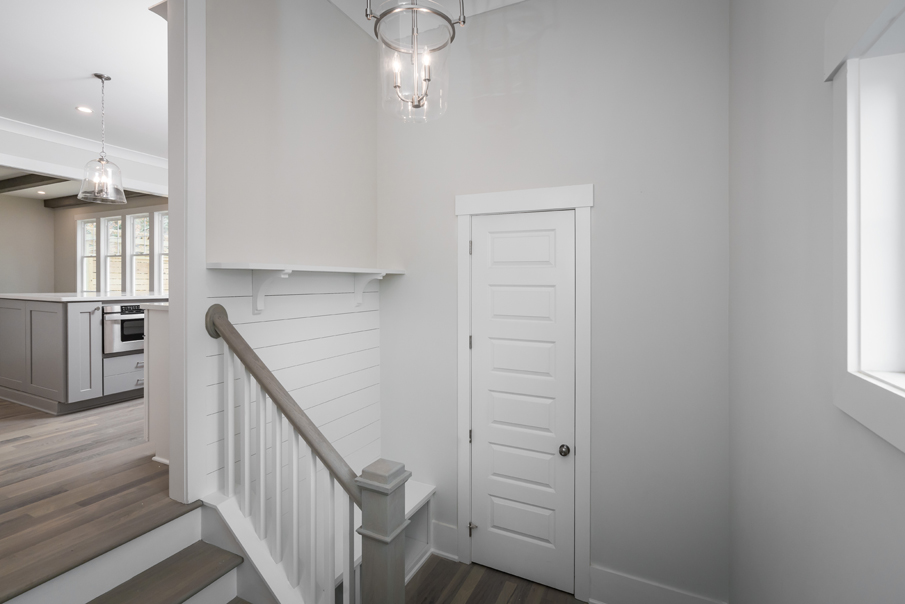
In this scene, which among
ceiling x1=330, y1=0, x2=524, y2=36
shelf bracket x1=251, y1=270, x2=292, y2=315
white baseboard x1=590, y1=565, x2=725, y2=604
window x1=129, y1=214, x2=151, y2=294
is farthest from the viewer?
window x1=129, y1=214, x2=151, y2=294

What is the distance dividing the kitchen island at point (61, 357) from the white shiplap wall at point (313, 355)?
264cm

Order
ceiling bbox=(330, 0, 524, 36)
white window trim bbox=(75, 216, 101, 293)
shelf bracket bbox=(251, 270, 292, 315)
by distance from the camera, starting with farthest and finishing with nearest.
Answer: white window trim bbox=(75, 216, 101, 293) → ceiling bbox=(330, 0, 524, 36) → shelf bracket bbox=(251, 270, 292, 315)

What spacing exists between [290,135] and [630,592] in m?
2.90

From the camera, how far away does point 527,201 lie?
240 cm

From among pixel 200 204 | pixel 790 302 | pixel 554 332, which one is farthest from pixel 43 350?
pixel 790 302

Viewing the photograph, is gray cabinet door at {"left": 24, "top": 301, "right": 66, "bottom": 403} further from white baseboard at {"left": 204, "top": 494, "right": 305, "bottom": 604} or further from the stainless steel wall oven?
white baseboard at {"left": 204, "top": 494, "right": 305, "bottom": 604}

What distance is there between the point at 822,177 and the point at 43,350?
521 cm

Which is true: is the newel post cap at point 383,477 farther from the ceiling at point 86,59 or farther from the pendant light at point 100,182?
the pendant light at point 100,182

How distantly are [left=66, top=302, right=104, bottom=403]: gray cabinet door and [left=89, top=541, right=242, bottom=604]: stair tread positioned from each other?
274cm

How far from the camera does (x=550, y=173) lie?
93.3 inches

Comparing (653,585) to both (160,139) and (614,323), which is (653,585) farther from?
(160,139)

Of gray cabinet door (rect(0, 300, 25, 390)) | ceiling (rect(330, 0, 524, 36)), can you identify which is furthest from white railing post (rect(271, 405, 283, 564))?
gray cabinet door (rect(0, 300, 25, 390))

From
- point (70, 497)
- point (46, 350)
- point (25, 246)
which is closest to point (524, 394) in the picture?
point (70, 497)

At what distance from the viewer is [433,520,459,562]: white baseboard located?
2.62 m
